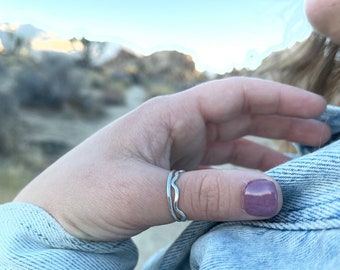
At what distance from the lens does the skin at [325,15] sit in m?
0.62

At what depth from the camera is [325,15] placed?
63 centimetres

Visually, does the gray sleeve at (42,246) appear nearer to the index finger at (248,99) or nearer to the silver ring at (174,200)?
the silver ring at (174,200)

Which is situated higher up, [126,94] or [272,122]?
[272,122]

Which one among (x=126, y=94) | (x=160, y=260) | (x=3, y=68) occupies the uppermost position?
(x=160, y=260)

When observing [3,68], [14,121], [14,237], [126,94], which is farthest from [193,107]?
[126,94]

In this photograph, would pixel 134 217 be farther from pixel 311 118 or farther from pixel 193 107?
pixel 311 118

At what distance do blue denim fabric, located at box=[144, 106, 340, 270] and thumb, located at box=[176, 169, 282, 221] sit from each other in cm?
2

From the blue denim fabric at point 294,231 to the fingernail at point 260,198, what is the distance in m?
0.02

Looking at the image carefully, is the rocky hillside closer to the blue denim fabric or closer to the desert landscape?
the desert landscape

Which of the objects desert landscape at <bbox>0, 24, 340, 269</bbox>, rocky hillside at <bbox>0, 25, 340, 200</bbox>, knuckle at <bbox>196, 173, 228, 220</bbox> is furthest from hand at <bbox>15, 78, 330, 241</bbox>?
rocky hillside at <bbox>0, 25, 340, 200</bbox>

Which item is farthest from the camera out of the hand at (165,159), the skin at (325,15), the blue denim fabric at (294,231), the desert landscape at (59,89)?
the desert landscape at (59,89)

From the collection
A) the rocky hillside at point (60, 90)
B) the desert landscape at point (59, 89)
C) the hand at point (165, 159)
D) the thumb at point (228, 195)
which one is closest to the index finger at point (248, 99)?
the hand at point (165, 159)

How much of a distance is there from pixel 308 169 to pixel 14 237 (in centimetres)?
31

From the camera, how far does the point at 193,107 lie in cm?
69
